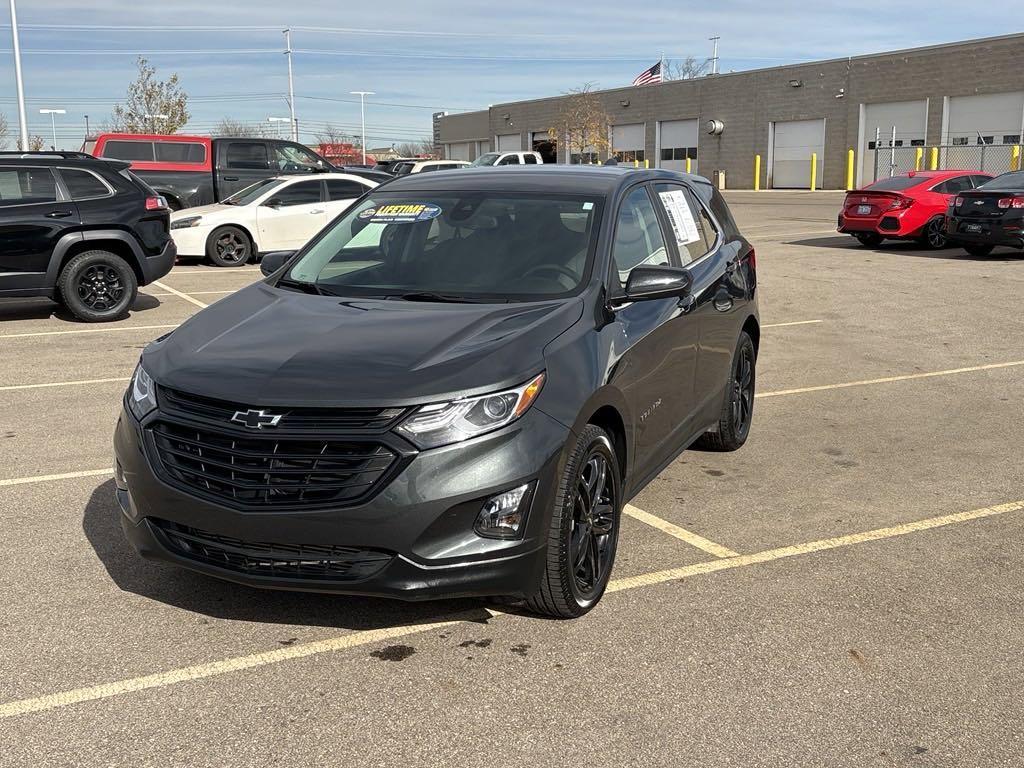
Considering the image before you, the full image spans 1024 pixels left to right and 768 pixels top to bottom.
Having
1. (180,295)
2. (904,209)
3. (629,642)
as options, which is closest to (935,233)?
(904,209)

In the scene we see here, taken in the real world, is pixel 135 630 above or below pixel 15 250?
below

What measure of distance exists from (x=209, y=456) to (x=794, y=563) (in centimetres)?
258

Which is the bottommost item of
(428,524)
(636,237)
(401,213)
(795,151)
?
(428,524)

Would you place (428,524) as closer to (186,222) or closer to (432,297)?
(432,297)

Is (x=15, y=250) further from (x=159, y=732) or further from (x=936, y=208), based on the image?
(x=936, y=208)

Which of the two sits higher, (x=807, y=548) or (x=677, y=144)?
(x=677, y=144)

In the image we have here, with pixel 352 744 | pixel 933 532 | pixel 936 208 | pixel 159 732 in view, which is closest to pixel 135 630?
pixel 159 732

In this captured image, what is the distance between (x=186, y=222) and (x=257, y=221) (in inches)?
44.9

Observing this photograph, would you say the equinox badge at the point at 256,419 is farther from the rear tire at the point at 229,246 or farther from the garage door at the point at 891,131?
the garage door at the point at 891,131

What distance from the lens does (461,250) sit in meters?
5.01

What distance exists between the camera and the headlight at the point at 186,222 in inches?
687

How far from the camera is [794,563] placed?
4.80m

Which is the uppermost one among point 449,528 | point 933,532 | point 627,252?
point 627,252

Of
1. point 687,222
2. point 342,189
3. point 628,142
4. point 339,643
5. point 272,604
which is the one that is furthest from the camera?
point 628,142
